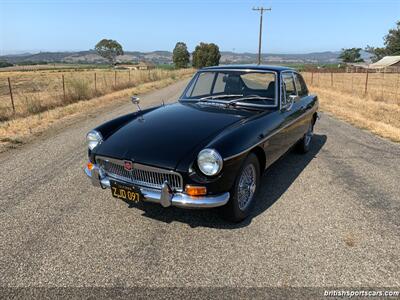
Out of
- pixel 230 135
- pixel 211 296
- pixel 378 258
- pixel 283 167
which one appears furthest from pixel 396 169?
pixel 211 296

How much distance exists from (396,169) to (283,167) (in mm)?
1828

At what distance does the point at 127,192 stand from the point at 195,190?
0.72m

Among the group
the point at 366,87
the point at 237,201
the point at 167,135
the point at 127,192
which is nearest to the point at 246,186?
the point at 237,201

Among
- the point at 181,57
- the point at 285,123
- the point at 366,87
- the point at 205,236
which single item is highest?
the point at 181,57

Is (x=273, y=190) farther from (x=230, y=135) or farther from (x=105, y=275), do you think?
(x=105, y=275)

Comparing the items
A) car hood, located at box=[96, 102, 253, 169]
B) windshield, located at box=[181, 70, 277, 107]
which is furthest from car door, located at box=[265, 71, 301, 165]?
car hood, located at box=[96, 102, 253, 169]

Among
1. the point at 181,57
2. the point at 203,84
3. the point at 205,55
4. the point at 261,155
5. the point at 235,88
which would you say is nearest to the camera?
the point at 261,155

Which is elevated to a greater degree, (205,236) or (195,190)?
(195,190)

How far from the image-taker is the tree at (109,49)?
418 ft

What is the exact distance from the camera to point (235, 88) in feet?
15.4

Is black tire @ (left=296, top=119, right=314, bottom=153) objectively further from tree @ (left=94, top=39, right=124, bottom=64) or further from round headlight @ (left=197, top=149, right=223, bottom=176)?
tree @ (left=94, top=39, right=124, bottom=64)

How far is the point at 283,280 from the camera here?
103 inches

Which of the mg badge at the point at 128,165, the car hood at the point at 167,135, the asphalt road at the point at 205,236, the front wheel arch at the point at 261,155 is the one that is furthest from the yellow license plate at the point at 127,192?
the front wheel arch at the point at 261,155

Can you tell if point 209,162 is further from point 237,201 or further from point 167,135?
point 167,135
